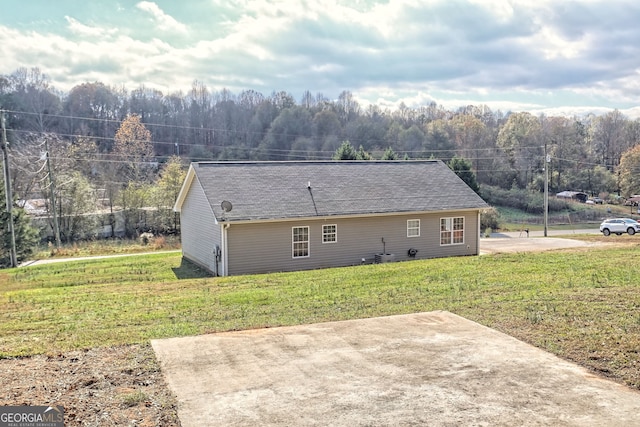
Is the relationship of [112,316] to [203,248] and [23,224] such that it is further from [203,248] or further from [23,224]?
[23,224]

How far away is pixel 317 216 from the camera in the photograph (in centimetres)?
1959

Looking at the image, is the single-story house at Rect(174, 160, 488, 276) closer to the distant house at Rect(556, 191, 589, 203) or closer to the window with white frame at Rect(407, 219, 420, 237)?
the window with white frame at Rect(407, 219, 420, 237)

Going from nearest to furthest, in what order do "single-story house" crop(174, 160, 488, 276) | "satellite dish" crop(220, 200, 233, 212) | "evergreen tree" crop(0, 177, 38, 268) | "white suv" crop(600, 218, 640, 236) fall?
1. "satellite dish" crop(220, 200, 233, 212)
2. "single-story house" crop(174, 160, 488, 276)
3. "evergreen tree" crop(0, 177, 38, 268)
4. "white suv" crop(600, 218, 640, 236)

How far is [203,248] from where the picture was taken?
68.1 feet

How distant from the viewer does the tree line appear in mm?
67438

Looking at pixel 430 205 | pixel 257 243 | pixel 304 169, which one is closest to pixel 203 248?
pixel 257 243

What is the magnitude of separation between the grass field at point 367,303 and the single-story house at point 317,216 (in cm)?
303

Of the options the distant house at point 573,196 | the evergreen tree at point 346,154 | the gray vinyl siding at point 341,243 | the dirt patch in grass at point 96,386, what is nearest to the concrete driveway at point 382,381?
the dirt patch in grass at point 96,386

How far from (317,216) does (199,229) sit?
5.26m

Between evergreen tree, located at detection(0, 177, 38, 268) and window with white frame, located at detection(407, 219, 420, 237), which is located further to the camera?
evergreen tree, located at detection(0, 177, 38, 268)

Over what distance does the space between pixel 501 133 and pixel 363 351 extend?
79.1 m

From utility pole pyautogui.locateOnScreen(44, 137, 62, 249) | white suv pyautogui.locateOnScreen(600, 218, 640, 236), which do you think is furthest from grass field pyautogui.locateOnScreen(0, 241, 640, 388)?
white suv pyautogui.locateOnScreen(600, 218, 640, 236)

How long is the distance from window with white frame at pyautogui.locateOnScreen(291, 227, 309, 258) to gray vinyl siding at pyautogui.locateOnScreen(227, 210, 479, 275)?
0.14 m

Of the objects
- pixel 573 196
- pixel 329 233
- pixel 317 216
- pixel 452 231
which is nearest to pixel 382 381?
pixel 317 216
